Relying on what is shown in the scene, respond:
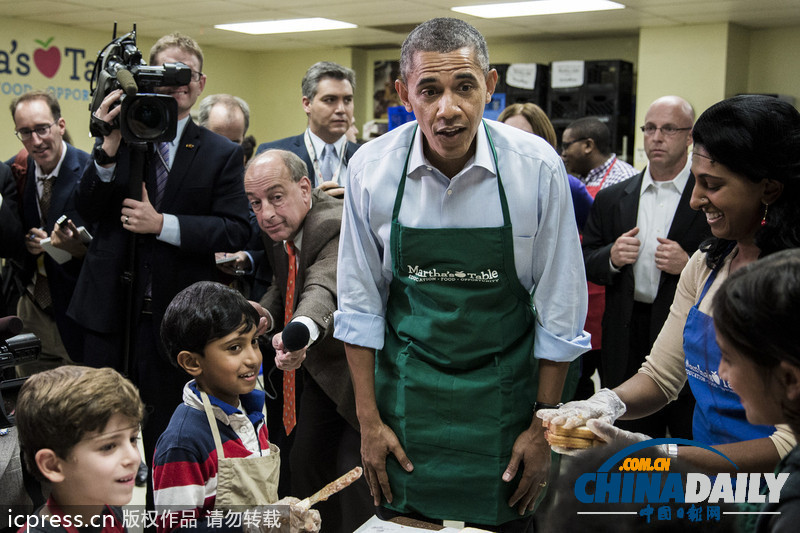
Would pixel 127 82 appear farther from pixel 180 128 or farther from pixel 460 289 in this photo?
pixel 460 289

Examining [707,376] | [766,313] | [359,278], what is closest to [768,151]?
[707,376]

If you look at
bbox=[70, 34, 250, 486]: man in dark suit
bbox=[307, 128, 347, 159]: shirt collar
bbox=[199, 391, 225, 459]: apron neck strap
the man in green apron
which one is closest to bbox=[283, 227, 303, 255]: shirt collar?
bbox=[70, 34, 250, 486]: man in dark suit

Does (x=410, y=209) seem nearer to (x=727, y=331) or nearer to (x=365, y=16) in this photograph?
(x=727, y=331)

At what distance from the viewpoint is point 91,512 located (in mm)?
1484

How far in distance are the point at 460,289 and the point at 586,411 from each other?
37cm

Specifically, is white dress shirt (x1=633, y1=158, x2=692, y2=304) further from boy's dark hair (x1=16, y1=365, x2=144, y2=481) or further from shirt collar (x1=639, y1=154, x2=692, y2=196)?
boy's dark hair (x1=16, y1=365, x2=144, y2=481)

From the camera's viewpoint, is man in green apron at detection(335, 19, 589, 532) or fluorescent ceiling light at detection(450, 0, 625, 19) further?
fluorescent ceiling light at detection(450, 0, 625, 19)

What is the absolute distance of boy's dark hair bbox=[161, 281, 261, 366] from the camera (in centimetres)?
190

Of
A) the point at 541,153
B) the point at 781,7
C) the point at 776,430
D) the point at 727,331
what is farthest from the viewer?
the point at 781,7

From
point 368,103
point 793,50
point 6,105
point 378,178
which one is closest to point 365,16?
point 368,103

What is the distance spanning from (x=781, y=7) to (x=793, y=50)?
1.29m

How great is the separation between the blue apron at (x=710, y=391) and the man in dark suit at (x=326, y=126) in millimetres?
1945

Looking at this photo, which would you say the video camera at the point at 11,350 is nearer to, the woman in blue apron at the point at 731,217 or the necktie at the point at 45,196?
the woman in blue apron at the point at 731,217

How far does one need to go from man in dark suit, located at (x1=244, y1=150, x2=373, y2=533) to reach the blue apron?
0.97 m
